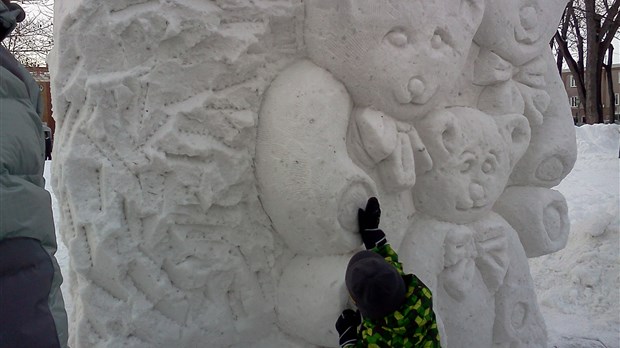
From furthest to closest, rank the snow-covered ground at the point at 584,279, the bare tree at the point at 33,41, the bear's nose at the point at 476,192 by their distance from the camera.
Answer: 1. the bare tree at the point at 33,41
2. the snow-covered ground at the point at 584,279
3. the bear's nose at the point at 476,192

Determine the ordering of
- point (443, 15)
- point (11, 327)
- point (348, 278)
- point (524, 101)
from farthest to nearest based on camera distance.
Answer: point (524, 101)
point (443, 15)
point (348, 278)
point (11, 327)

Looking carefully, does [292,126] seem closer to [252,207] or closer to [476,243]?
[252,207]

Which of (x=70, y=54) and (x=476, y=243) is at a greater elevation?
(x=70, y=54)

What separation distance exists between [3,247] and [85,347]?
992mm

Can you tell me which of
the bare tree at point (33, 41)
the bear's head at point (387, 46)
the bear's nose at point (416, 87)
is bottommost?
the bare tree at point (33, 41)

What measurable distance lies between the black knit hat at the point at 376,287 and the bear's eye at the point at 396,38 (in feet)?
2.63

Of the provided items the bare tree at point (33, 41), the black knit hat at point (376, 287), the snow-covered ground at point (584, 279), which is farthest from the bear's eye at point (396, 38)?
the bare tree at point (33, 41)

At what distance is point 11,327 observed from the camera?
3.78ft

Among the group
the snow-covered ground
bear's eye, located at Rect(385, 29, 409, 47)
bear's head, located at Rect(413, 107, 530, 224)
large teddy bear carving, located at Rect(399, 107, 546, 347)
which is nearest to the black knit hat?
Result: large teddy bear carving, located at Rect(399, 107, 546, 347)

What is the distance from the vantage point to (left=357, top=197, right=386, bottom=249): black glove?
2084mm

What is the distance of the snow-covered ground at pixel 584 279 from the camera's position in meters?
3.71

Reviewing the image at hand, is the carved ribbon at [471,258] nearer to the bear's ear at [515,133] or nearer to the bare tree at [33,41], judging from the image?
the bear's ear at [515,133]

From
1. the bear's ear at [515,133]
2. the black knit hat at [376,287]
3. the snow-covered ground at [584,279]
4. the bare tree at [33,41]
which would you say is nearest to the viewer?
the black knit hat at [376,287]

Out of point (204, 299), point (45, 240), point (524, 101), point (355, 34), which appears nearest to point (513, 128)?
point (524, 101)
